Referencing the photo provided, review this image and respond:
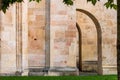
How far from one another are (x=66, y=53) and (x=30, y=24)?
188cm

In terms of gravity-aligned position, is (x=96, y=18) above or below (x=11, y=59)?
above

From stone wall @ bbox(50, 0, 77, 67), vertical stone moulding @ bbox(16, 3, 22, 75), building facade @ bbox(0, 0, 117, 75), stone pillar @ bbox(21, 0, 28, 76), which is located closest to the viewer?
building facade @ bbox(0, 0, 117, 75)

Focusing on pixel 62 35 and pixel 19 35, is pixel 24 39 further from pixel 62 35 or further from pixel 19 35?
pixel 62 35

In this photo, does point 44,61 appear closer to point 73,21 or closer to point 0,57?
point 73,21

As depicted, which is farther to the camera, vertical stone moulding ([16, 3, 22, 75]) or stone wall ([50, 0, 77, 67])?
stone wall ([50, 0, 77, 67])

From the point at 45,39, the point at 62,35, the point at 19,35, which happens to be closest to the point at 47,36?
the point at 45,39

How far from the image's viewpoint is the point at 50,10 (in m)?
15.9

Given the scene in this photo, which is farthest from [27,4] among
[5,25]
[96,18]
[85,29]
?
[85,29]

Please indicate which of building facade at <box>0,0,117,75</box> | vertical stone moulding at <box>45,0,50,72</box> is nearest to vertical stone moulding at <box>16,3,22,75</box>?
building facade at <box>0,0,117,75</box>

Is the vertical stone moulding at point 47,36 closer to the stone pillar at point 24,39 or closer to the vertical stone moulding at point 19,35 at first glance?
the stone pillar at point 24,39

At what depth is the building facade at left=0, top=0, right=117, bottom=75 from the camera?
13.5m

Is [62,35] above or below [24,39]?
above

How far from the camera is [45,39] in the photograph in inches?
629

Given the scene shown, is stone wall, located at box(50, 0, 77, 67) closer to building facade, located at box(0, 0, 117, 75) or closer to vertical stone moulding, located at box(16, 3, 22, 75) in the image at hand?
building facade, located at box(0, 0, 117, 75)
